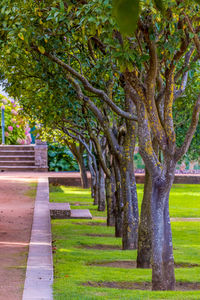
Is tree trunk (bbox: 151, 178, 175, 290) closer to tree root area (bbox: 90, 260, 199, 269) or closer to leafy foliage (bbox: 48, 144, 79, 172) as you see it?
tree root area (bbox: 90, 260, 199, 269)

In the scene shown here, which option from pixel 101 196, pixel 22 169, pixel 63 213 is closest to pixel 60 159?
pixel 22 169

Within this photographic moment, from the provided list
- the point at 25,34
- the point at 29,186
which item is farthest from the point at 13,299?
the point at 29,186

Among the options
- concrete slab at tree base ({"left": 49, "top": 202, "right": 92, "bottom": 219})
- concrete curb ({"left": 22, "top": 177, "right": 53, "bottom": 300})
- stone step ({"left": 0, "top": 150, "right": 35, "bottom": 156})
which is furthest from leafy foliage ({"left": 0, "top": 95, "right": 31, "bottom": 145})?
concrete curb ({"left": 22, "top": 177, "right": 53, "bottom": 300})

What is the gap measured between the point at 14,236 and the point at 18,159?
2019cm

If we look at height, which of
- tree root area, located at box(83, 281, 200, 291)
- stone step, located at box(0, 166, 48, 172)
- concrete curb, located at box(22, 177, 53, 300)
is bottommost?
tree root area, located at box(83, 281, 200, 291)

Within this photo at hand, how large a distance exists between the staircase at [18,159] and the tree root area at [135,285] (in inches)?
849

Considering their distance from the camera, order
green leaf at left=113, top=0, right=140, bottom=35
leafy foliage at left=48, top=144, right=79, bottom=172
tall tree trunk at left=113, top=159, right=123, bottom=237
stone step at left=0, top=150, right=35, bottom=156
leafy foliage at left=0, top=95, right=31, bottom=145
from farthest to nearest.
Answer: leafy foliage at left=0, top=95, right=31, bottom=145, leafy foliage at left=48, top=144, right=79, bottom=172, stone step at left=0, top=150, right=35, bottom=156, tall tree trunk at left=113, top=159, right=123, bottom=237, green leaf at left=113, top=0, right=140, bottom=35

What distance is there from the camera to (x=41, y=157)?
28.2 meters

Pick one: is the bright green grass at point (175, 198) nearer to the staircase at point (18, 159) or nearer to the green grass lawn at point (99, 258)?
the green grass lawn at point (99, 258)

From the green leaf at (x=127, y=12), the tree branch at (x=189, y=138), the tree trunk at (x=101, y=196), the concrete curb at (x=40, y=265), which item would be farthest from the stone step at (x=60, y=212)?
the green leaf at (x=127, y=12)

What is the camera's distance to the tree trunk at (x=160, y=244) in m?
6.18

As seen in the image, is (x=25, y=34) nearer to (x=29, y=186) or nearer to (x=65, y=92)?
(x=65, y=92)

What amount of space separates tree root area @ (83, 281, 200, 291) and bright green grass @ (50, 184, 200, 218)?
8.73m

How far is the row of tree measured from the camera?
239 inches
